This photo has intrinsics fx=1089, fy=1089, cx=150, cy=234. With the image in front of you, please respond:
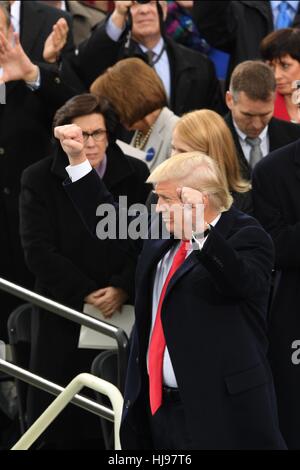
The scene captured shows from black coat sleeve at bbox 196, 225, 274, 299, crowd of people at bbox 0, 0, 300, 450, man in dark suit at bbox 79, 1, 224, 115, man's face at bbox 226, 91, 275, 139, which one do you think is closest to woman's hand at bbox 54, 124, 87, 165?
crowd of people at bbox 0, 0, 300, 450

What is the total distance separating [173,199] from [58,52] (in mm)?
2769

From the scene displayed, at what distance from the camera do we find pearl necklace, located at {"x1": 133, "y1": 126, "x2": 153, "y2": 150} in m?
6.28

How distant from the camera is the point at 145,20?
275 inches

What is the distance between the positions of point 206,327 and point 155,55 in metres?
3.32

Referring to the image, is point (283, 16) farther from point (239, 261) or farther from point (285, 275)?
point (239, 261)

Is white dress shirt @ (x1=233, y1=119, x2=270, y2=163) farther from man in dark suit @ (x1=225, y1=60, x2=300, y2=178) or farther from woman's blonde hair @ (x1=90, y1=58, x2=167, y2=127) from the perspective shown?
woman's blonde hair @ (x1=90, y1=58, x2=167, y2=127)

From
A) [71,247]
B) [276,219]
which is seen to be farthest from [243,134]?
[71,247]

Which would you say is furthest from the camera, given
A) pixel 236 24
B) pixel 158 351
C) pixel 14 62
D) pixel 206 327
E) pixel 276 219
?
pixel 236 24

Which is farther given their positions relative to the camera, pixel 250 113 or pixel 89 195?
pixel 250 113

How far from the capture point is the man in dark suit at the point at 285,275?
4.89 m

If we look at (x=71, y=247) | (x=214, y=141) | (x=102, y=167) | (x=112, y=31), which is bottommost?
(x=71, y=247)

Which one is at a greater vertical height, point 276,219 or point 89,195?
point 89,195

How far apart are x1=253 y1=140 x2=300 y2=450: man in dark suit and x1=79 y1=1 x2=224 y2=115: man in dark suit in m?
2.02
